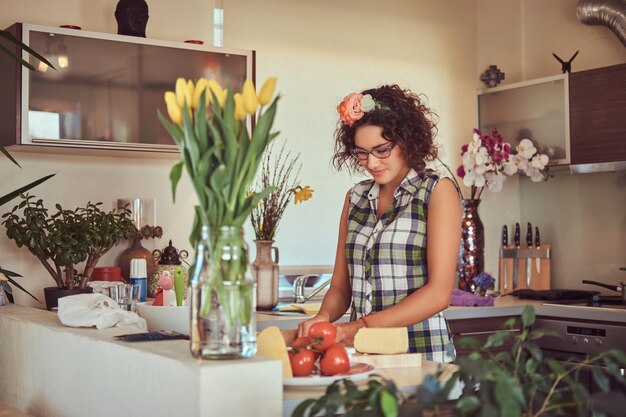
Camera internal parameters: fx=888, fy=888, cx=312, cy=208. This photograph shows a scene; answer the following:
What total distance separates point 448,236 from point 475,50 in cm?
291

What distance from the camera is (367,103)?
8.05ft

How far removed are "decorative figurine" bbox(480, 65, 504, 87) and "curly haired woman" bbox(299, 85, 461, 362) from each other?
8.28 ft

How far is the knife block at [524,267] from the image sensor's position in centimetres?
478

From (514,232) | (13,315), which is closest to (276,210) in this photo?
(13,315)

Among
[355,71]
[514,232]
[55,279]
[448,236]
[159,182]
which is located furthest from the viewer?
[514,232]

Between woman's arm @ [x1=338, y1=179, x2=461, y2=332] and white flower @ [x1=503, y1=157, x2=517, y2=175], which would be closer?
woman's arm @ [x1=338, y1=179, x2=461, y2=332]

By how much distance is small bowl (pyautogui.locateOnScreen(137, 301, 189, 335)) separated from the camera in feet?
8.50

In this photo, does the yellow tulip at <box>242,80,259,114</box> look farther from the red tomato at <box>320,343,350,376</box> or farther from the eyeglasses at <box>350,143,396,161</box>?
the eyeglasses at <box>350,143,396,161</box>

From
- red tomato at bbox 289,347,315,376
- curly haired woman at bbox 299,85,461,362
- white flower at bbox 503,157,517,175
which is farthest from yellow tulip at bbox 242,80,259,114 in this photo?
white flower at bbox 503,157,517,175

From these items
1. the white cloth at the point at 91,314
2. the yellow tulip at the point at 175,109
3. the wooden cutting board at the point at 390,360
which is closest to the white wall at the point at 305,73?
the white cloth at the point at 91,314

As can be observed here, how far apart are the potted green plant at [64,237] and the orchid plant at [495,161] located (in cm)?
192

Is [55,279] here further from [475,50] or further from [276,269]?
[475,50]

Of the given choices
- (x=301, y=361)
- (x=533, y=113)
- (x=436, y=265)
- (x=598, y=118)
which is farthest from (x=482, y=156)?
(x=301, y=361)

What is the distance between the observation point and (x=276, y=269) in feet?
12.3
